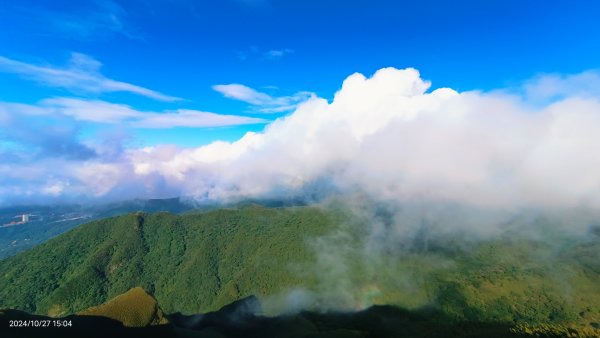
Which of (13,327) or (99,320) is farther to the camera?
(99,320)

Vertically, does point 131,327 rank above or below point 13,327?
below

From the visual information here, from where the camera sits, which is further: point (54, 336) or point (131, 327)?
point (131, 327)

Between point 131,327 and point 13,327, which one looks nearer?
point 13,327

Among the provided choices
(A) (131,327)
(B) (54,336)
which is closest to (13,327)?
(B) (54,336)

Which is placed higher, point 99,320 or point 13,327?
point 13,327

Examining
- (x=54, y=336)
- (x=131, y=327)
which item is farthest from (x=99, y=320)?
(x=54, y=336)

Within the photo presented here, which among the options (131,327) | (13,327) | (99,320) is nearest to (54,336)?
(13,327)

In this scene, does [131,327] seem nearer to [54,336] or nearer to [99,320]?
[99,320]

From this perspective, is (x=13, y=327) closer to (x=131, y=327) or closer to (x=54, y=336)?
(x=54, y=336)

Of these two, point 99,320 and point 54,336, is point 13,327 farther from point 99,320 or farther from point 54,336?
point 99,320
